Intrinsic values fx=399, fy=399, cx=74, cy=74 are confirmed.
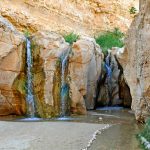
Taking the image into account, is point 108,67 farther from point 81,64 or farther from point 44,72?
point 44,72

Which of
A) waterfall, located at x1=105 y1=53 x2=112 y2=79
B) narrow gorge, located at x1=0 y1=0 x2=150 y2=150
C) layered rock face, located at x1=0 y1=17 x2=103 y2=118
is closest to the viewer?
narrow gorge, located at x1=0 y1=0 x2=150 y2=150

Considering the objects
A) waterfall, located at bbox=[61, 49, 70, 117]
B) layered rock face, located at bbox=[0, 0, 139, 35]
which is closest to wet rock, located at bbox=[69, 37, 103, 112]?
waterfall, located at bbox=[61, 49, 70, 117]

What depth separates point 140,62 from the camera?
42.4 ft

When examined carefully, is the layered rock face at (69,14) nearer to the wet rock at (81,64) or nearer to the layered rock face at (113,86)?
the layered rock face at (113,86)

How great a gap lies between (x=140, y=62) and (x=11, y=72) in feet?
16.8

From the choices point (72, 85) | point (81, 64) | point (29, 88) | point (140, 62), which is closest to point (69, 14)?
point (81, 64)

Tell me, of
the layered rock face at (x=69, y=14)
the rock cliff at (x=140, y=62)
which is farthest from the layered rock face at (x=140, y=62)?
the layered rock face at (x=69, y=14)

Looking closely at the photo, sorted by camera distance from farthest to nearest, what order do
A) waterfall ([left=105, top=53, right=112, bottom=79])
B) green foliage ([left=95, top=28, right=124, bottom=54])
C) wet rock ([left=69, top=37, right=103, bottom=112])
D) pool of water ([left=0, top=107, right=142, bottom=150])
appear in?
green foliage ([left=95, top=28, right=124, bottom=54]), waterfall ([left=105, top=53, right=112, bottom=79]), wet rock ([left=69, top=37, right=103, bottom=112]), pool of water ([left=0, top=107, right=142, bottom=150])

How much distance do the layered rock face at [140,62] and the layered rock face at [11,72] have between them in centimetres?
428

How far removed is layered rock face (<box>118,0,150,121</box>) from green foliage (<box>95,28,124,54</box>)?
358 inches

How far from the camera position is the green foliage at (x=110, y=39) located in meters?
25.5

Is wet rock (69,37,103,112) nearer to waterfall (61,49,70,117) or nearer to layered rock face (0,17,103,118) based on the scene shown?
layered rock face (0,17,103,118)

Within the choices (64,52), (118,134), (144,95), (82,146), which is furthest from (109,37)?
(82,146)

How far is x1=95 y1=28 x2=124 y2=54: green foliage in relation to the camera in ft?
83.7
